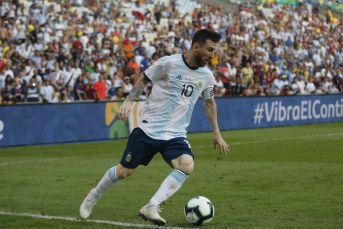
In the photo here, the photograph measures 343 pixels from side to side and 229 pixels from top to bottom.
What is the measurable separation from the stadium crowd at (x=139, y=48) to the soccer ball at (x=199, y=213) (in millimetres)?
12668

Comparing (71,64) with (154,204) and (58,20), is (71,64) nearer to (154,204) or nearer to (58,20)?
(58,20)

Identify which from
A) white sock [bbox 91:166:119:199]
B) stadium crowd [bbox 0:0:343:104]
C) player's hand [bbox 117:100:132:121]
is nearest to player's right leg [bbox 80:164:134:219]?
white sock [bbox 91:166:119:199]

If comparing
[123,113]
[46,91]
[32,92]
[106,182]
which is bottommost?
[46,91]

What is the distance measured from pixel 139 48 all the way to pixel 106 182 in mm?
17606

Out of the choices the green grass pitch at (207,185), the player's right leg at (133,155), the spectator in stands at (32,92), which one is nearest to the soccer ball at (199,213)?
the green grass pitch at (207,185)

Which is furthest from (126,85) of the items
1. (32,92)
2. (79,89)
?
(32,92)

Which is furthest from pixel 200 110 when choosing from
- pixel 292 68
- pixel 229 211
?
pixel 229 211

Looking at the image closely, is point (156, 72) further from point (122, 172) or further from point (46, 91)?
point (46, 91)

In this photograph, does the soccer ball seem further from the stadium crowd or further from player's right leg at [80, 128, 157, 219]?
the stadium crowd

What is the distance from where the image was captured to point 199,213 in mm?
6285

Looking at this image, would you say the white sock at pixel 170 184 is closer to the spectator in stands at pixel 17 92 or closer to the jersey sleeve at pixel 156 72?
the jersey sleeve at pixel 156 72

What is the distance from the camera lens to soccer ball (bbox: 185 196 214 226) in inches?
247

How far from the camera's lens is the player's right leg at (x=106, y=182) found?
6.47 m

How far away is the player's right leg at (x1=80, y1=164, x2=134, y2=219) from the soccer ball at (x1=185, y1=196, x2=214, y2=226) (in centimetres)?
81
